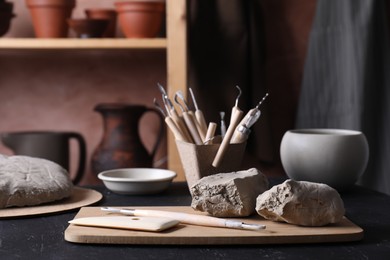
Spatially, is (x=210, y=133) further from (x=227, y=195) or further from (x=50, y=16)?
(x=50, y=16)

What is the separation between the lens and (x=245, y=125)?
1.24m

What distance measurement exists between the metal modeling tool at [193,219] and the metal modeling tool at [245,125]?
0.81 ft

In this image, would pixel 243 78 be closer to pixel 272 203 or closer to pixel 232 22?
pixel 232 22

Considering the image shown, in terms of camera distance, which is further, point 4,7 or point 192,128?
point 4,7

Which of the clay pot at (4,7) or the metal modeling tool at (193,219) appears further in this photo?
the clay pot at (4,7)

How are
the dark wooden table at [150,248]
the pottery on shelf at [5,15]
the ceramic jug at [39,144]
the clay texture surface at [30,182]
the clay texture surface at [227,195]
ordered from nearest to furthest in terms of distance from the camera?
the dark wooden table at [150,248], the clay texture surface at [227,195], the clay texture surface at [30,182], the ceramic jug at [39,144], the pottery on shelf at [5,15]

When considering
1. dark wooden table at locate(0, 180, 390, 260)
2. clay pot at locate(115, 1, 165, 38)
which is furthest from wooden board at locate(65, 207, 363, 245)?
clay pot at locate(115, 1, 165, 38)

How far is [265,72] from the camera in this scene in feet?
7.97

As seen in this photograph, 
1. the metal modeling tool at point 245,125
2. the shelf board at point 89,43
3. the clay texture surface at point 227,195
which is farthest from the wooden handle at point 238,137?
the shelf board at point 89,43

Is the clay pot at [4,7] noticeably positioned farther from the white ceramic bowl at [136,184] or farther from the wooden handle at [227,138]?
the wooden handle at [227,138]

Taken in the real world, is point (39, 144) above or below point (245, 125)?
below

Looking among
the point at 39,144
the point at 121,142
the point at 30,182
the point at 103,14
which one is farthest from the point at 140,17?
the point at 30,182

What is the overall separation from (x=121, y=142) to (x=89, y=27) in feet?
1.24

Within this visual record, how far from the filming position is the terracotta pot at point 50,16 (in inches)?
86.6
